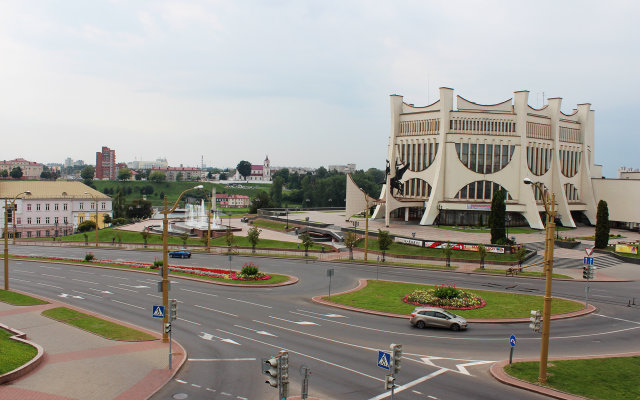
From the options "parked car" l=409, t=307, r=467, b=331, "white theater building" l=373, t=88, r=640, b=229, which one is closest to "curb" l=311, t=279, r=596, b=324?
"parked car" l=409, t=307, r=467, b=331

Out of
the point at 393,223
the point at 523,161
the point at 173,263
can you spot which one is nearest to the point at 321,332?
the point at 173,263

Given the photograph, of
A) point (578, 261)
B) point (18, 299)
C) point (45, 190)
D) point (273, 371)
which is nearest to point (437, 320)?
point (273, 371)

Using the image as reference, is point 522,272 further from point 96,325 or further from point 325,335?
point 96,325

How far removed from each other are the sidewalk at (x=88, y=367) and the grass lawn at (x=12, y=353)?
1.97ft

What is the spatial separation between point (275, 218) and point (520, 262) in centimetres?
4646

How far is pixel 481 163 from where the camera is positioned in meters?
83.4

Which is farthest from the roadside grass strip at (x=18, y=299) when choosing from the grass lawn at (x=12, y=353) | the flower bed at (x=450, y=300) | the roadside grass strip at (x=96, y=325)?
the flower bed at (x=450, y=300)

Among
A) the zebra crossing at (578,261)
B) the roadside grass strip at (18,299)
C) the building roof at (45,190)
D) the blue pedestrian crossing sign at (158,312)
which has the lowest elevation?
the roadside grass strip at (18,299)

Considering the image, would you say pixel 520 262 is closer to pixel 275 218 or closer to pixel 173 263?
pixel 173 263

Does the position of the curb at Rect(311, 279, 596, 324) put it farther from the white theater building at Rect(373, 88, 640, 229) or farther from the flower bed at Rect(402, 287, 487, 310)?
the white theater building at Rect(373, 88, 640, 229)

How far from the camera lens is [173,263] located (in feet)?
176

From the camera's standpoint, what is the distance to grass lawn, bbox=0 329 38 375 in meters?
20.2

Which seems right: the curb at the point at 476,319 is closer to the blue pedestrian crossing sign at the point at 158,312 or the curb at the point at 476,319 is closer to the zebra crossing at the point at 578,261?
the blue pedestrian crossing sign at the point at 158,312

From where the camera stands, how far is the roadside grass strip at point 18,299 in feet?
110
